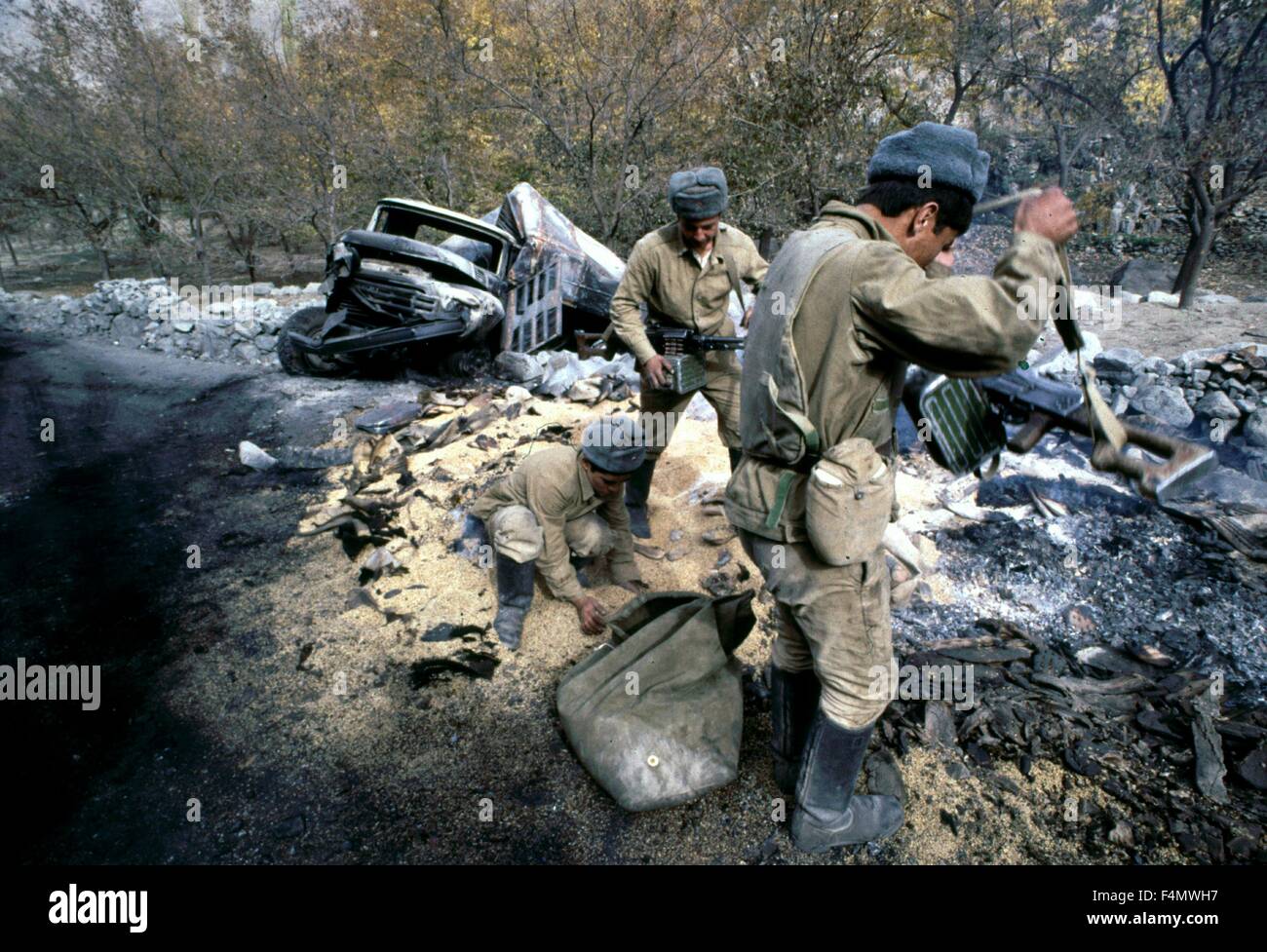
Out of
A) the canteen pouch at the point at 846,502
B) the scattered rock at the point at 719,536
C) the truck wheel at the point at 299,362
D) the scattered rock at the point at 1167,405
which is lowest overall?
the truck wheel at the point at 299,362

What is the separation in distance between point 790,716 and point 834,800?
0.28 m

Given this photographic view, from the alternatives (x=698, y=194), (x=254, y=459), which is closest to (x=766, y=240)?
(x=698, y=194)

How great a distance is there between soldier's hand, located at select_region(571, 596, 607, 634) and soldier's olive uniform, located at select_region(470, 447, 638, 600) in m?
0.05

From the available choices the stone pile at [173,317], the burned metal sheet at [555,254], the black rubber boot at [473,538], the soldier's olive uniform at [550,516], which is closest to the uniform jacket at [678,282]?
the soldier's olive uniform at [550,516]

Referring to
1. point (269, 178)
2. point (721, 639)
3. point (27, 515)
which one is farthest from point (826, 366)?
point (269, 178)

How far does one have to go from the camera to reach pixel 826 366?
5.42 feet

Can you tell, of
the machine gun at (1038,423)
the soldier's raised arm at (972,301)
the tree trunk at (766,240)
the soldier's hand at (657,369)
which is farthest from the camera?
the tree trunk at (766,240)

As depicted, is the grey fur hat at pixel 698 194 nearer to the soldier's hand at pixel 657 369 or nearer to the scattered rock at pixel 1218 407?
the soldier's hand at pixel 657 369

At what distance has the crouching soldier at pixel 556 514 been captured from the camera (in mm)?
2949

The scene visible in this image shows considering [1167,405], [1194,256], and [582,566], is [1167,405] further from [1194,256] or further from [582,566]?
[1194,256]

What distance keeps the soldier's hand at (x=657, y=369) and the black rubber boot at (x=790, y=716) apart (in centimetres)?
170

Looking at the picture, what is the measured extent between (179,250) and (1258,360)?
64.7 feet

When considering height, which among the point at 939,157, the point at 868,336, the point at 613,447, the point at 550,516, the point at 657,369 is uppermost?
the point at 939,157

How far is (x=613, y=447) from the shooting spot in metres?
2.92
